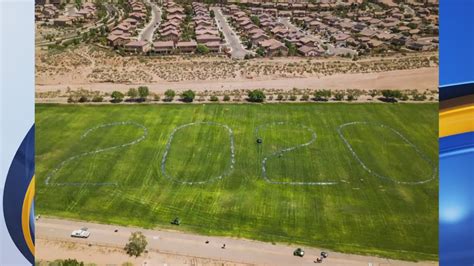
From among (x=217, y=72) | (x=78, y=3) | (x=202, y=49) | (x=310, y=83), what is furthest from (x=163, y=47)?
(x=310, y=83)

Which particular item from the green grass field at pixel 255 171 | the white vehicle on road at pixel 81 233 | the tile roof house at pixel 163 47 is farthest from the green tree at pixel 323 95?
the white vehicle on road at pixel 81 233

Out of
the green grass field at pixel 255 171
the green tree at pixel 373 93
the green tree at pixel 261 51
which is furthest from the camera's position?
the green tree at pixel 261 51

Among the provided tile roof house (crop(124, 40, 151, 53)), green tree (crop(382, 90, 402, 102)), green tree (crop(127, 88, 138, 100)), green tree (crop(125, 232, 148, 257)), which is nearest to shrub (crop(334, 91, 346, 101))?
green tree (crop(382, 90, 402, 102))

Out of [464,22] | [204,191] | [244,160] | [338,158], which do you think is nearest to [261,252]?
[204,191]

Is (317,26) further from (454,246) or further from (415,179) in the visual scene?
(454,246)

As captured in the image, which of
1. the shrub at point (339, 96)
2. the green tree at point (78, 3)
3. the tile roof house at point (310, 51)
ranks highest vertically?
the green tree at point (78, 3)

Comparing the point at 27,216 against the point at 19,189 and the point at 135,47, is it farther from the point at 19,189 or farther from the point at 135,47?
the point at 135,47

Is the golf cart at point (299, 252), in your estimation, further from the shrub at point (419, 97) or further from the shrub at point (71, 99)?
the shrub at point (71, 99)
